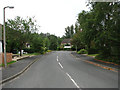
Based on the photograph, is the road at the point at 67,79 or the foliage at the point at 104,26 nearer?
the road at the point at 67,79

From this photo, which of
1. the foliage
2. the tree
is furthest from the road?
the tree

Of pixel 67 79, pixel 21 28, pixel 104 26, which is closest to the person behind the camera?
pixel 67 79

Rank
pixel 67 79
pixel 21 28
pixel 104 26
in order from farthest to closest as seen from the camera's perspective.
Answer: pixel 21 28 → pixel 104 26 → pixel 67 79

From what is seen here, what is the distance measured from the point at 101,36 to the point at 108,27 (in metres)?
1.44

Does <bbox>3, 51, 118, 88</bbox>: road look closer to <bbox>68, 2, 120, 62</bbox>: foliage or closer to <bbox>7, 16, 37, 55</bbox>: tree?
<bbox>68, 2, 120, 62</bbox>: foliage

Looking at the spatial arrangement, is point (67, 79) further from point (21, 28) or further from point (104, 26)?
point (21, 28)

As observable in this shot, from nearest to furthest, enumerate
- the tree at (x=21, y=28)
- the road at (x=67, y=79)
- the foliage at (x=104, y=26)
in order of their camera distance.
A: 1. the road at (x=67, y=79)
2. the foliage at (x=104, y=26)
3. the tree at (x=21, y=28)

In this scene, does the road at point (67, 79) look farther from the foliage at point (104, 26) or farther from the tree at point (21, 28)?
the tree at point (21, 28)

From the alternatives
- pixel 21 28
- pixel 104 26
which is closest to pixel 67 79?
pixel 104 26

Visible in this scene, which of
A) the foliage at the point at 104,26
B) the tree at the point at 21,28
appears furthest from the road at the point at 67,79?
the tree at the point at 21,28

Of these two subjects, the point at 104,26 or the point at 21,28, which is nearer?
the point at 104,26

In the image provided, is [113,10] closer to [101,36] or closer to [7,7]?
[101,36]

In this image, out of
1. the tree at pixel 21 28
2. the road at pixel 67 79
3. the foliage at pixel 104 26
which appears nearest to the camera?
the road at pixel 67 79

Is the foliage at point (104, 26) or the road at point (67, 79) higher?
the foliage at point (104, 26)
